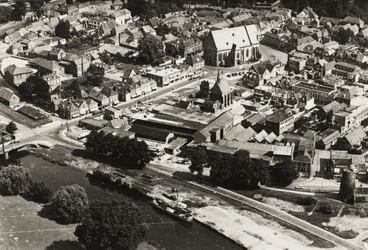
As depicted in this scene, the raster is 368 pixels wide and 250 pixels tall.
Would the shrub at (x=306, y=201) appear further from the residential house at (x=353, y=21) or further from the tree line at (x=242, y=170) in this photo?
the residential house at (x=353, y=21)

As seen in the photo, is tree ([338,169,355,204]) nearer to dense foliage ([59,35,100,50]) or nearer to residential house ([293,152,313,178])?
residential house ([293,152,313,178])

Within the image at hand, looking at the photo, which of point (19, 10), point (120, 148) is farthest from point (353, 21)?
point (19, 10)

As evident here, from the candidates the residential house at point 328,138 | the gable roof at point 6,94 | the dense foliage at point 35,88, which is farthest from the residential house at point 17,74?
the residential house at point 328,138

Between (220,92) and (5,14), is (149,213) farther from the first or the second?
(5,14)

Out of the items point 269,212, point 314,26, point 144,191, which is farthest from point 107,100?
point 314,26

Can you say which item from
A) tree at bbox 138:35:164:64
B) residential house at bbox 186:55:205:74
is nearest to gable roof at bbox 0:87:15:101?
tree at bbox 138:35:164:64
